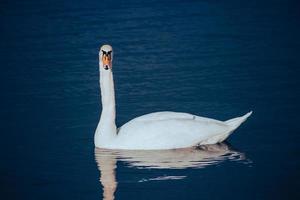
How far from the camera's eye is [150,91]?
17797 millimetres

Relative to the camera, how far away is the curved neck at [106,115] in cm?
1501

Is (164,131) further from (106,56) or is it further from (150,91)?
(150,91)

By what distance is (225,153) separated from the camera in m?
14.6

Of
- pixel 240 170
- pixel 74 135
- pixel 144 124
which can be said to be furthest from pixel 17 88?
pixel 240 170

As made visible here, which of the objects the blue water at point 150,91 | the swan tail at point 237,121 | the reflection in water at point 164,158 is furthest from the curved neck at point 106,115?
the swan tail at point 237,121

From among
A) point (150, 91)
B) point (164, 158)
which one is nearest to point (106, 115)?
point (164, 158)

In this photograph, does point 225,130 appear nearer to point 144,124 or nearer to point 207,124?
point 207,124

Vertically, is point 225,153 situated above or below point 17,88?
below

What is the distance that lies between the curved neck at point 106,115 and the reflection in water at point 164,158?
196 mm

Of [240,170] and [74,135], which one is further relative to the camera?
[74,135]

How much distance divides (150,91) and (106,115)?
267cm

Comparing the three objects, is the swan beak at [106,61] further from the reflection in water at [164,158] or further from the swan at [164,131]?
the reflection in water at [164,158]

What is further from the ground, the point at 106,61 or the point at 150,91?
the point at 106,61

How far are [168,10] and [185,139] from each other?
10.3 metres
